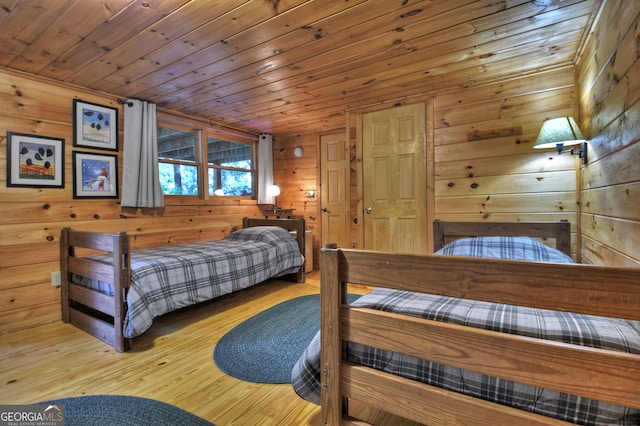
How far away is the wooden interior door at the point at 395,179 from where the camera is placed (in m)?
3.09

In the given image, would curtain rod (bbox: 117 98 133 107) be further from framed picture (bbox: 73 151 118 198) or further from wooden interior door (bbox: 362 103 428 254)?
wooden interior door (bbox: 362 103 428 254)

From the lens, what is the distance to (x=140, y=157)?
300cm

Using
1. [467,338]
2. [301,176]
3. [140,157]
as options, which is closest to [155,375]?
[467,338]

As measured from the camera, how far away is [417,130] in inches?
121

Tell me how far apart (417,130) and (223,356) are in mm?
2636

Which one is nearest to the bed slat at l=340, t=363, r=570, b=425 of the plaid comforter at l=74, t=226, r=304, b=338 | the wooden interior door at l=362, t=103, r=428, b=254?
the plaid comforter at l=74, t=226, r=304, b=338

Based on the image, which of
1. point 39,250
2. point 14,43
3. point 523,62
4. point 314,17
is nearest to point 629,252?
point 523,62

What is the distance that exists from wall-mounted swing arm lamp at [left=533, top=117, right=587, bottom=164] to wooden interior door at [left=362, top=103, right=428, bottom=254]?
107cm

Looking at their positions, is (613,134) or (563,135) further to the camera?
(563,135)

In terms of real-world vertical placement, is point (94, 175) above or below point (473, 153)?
below

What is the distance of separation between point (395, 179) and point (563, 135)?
1469mm

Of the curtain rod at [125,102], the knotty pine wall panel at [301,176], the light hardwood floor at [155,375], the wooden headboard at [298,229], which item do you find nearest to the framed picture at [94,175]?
the curtain rod at [125,102]

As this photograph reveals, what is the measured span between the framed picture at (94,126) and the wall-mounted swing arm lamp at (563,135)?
361 centimetres

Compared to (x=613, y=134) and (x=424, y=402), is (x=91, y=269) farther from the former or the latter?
(x=613, y=134)
